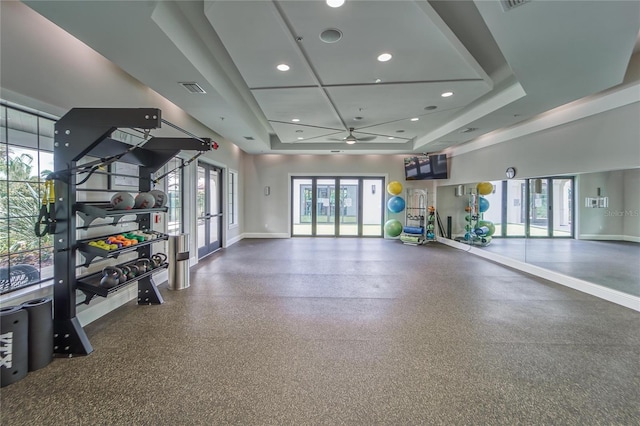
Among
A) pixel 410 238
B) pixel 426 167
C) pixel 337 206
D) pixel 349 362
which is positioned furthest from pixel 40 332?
pixel 426 167

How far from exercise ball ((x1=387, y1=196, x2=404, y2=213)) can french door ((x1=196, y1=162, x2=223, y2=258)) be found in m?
5.52

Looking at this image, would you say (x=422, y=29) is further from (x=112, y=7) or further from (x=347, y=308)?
(x=347, y=308)

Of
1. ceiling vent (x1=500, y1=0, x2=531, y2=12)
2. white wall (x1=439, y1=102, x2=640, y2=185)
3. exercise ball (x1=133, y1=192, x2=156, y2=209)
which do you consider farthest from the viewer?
white wall (x1=439, y1=102, x2=640, y2=185)

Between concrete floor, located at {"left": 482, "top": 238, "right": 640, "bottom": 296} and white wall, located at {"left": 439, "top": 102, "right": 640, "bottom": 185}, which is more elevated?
white wall, located at {"left": 439, "top": 102, "right": 640, "bottom": 185}

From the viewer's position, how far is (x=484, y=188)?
278 inches

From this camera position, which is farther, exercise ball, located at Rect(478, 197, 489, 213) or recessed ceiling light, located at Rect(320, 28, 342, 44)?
exercise ball, located at Rect(478, 197, 489, 213)

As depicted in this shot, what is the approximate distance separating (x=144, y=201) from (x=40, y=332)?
1.49 m

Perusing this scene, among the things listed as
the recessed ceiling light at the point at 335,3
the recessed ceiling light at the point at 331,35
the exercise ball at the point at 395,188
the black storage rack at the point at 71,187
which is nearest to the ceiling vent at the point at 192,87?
the black storage rack at the point at 71,187

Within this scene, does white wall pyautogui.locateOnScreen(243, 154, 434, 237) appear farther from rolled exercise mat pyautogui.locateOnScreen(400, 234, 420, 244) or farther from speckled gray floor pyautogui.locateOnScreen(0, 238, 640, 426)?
speckled gray floor pyautogui.locateOnScreen(0, 238, 640, 426)

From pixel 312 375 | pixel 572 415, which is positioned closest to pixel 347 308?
pixel 312 375

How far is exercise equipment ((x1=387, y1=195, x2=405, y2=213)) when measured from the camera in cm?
885

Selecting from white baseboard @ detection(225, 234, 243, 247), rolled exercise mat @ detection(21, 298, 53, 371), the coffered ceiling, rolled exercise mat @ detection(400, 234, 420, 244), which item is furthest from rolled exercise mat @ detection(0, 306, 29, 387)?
rolled exercise mat @ detection(400, 234, 420, 244)

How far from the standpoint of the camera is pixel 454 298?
12.4 feet

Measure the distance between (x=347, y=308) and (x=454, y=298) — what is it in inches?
64.5
